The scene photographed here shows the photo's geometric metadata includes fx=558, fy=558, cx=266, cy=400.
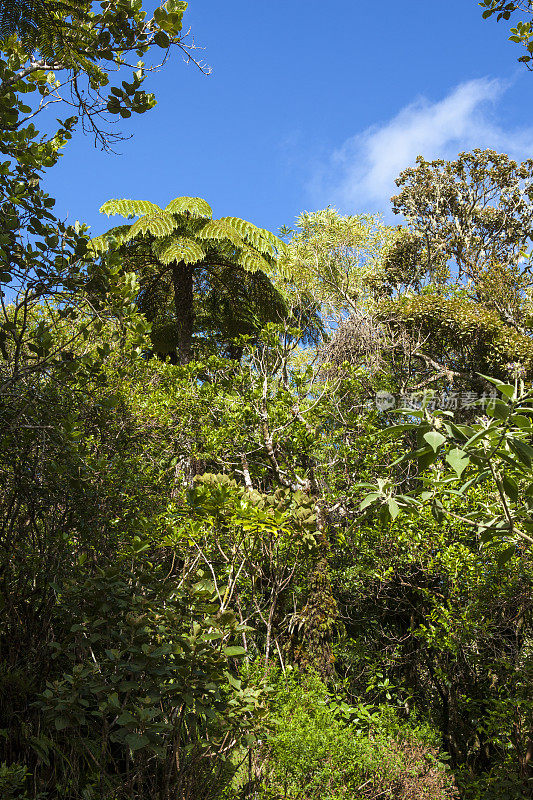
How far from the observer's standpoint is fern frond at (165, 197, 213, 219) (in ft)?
37.6

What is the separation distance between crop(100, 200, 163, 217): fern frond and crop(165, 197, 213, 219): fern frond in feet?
1.19

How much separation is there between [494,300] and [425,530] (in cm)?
655

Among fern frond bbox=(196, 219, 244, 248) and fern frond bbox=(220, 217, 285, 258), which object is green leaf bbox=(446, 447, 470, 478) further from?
fern frond bbox=(220, 217, 285, 258)

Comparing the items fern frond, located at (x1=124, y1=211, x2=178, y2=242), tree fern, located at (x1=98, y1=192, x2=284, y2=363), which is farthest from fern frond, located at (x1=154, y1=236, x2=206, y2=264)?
fern frond, located at (x1=124, y1=211, x2=178, y2=242)

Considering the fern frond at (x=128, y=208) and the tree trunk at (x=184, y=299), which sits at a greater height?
the fern frond at (x=128, y=208)

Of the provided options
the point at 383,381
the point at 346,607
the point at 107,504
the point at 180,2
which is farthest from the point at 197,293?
the point at 180,2

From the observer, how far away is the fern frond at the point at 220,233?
→ 11304 millimetres

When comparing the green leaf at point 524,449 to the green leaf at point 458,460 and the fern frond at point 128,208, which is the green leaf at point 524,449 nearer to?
the green leaf at point 458,460

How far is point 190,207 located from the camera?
37.8 feet

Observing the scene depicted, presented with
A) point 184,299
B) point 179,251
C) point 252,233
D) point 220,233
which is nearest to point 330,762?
point 179,251

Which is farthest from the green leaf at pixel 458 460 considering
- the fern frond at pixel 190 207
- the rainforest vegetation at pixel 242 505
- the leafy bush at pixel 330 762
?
the fern frond at pixel 190 207

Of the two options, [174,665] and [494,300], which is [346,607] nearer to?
[174,665]

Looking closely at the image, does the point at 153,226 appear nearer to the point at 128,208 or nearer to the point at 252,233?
the point at 128,208

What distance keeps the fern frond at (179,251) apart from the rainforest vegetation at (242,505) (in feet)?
0.18
